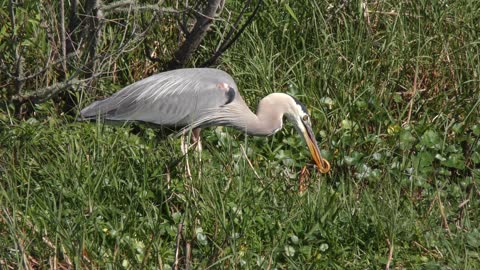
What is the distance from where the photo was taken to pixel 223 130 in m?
6.71

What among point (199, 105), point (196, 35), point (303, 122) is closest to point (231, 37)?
point (196, 35)

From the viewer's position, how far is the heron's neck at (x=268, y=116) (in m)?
6.37

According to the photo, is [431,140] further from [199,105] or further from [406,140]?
[199,105]

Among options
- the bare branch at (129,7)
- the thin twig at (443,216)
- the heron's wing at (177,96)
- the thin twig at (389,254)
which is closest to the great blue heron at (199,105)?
the heron's wing at (177,96)

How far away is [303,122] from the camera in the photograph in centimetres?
631

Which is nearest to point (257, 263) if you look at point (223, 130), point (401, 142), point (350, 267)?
point (350, 267)

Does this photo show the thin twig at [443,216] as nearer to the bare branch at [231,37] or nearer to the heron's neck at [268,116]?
the heron's neck at [268,116]

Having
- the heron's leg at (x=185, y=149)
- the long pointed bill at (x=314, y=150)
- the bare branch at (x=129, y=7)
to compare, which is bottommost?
the long pointed bill at (x=314, y=150)

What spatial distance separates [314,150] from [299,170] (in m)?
0.16

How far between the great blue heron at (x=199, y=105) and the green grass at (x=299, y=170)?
0.36 ft

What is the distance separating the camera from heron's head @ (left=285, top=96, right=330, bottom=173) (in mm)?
6074

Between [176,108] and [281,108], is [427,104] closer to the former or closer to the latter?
[281,108]

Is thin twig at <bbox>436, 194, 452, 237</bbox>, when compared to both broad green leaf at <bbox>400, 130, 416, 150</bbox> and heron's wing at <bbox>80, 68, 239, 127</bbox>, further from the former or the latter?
heron's wing at <bbox>80, 68, 239, 127</bbox>

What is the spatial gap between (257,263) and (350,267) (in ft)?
1.53
